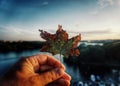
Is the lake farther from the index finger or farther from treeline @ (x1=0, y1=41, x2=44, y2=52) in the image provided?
the index finger

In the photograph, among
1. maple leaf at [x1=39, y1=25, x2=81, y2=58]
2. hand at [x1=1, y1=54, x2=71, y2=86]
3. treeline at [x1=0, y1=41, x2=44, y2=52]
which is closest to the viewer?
hand at [x1=1, y1=54, x2=71, y2=86]

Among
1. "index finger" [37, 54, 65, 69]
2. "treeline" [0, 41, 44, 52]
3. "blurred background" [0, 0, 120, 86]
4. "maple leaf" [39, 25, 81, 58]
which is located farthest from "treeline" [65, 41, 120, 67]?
"index finger" [37, 54, 65, 69]

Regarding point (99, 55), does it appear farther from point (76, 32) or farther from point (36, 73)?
point (36, 73)

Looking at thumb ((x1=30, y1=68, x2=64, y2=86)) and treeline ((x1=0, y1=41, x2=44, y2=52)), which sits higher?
thumb ((x1=30, y1=68, x2=64, y2=86))

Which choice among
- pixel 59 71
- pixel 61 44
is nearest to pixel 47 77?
pixel 59 71

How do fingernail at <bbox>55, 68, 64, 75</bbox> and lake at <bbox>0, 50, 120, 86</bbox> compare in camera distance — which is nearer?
fingernail at <bbox>55, 68, 64, 75</bbox>

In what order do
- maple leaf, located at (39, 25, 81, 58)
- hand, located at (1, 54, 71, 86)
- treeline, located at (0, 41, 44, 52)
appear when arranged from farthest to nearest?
treeline, located at (0, 41, 44, 52) < maple leaf, located at (39, 25, 81, 58) < hand, located at (1, 54, 71, 86)

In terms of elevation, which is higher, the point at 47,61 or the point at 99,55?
→ the point at 47,61
